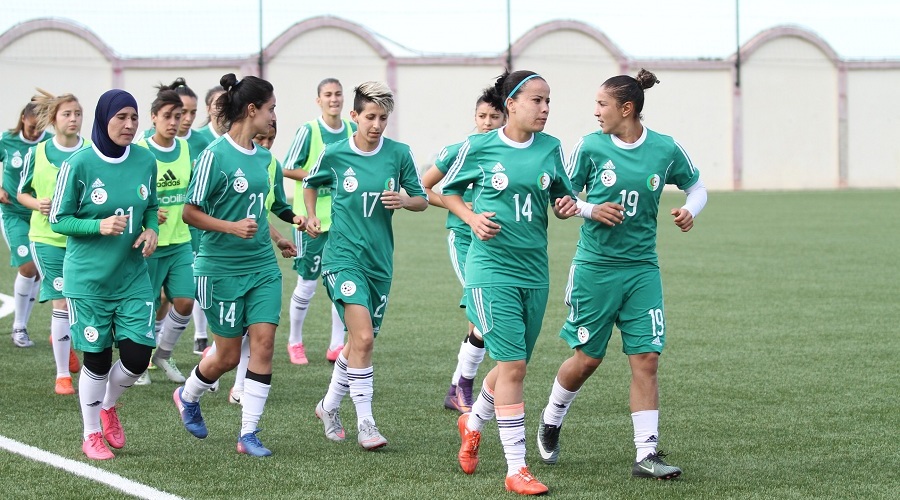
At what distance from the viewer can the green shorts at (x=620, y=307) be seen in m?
5.96

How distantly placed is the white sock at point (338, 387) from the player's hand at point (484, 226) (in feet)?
4.78

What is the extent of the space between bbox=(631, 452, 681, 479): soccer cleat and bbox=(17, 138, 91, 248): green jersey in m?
4.70

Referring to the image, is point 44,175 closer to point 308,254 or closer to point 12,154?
point 12,154

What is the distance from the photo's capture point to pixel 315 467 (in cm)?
604

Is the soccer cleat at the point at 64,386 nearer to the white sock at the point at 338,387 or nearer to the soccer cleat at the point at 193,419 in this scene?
the soccer cleat at the point at 193,419

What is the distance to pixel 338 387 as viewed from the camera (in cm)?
684

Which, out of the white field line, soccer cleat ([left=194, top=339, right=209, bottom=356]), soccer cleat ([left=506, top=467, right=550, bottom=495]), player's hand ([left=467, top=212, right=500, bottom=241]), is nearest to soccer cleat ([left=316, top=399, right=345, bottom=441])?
the white field line

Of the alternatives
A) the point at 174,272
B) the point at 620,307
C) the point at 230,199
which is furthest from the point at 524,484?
the point at 174,272

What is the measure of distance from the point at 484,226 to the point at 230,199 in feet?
5.12

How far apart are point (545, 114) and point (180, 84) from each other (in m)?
3.90

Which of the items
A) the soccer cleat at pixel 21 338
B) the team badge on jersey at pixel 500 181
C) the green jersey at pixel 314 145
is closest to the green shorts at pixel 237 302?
the team badge on jersey at pixel 500 181

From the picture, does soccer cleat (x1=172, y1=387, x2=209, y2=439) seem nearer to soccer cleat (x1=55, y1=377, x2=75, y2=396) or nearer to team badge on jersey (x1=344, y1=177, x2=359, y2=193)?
team badge on jersey (x1=344, y1=177, x2=359, y2=193)

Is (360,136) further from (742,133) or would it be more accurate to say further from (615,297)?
(742,133)

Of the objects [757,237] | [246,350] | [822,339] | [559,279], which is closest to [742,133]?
[757,237]
